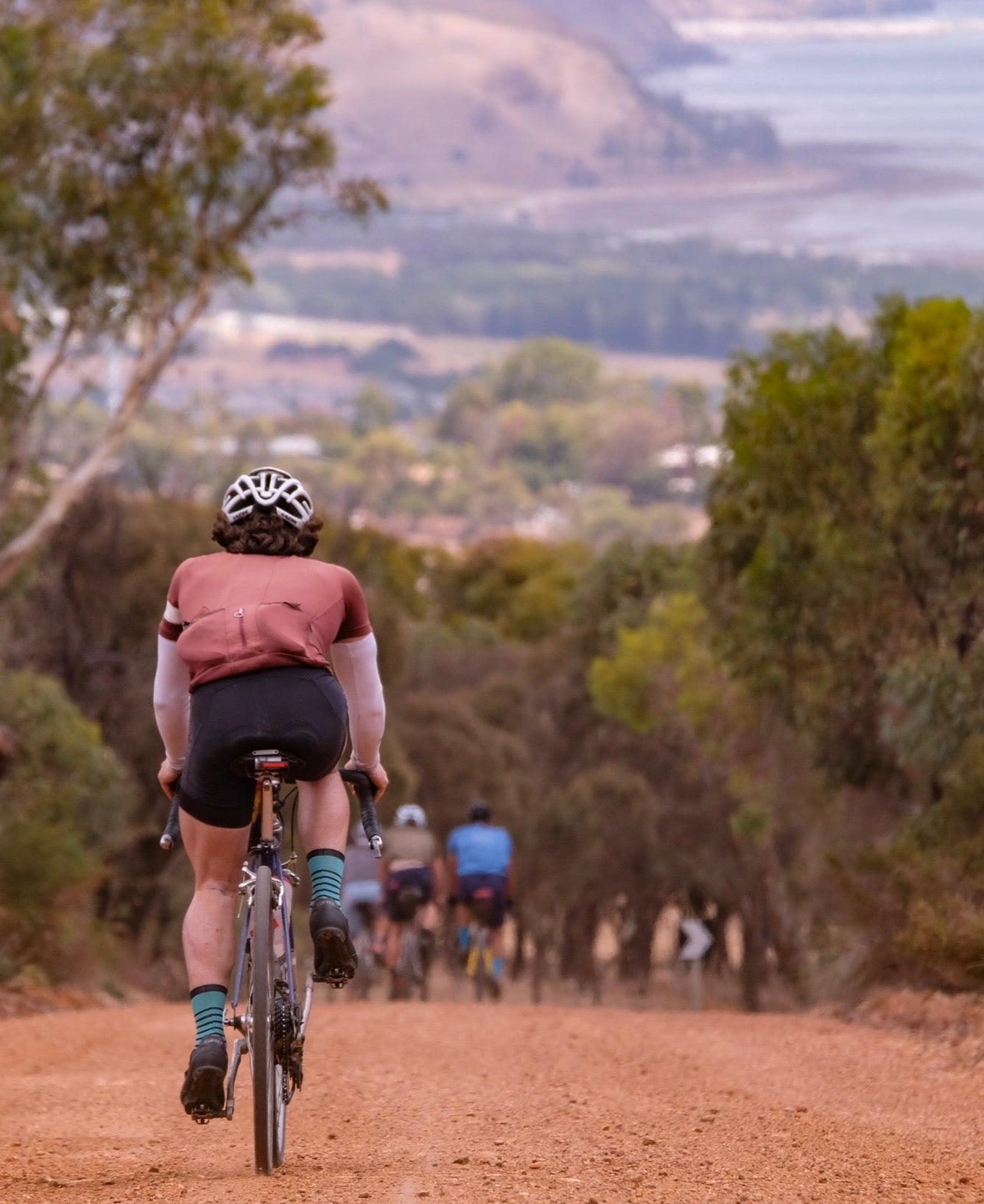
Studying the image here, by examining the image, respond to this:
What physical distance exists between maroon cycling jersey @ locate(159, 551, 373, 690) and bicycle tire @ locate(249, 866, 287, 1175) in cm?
61

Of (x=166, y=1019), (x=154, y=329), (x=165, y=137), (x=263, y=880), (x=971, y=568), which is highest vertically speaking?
(x=165, y=137)

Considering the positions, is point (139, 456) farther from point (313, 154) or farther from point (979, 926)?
point (979, 926)

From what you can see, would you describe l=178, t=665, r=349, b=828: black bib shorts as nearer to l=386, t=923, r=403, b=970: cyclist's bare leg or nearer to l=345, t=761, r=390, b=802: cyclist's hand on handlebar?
l=345, t=761, r=390, b=802: cyclist's hand on handlebar

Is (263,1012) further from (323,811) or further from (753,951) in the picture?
(753,951)

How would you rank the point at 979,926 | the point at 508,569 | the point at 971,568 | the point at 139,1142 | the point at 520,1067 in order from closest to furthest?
the point at 139,1142
the point at 520,1067
the point at 979,926
the point at 971,568
the point at 508,569

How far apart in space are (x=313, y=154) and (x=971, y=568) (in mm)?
12638

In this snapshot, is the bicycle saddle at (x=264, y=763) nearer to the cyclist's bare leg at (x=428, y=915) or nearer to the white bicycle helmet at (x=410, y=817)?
the white bicycle helmet at (x=410, y=817)

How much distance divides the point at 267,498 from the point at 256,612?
0.38 m

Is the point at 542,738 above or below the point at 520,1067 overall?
above

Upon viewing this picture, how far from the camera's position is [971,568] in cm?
Answer: 1853

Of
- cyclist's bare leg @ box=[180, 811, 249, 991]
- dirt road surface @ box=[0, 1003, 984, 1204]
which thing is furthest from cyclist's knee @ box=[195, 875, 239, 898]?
dirt road surface @ box=[0, 1003, 984, 1204]

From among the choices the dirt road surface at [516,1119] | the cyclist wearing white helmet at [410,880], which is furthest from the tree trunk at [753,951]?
the dirt road surface at [516,1119]

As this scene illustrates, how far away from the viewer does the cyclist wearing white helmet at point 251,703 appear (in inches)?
231

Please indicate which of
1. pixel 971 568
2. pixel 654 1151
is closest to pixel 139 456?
pixel 971 568
